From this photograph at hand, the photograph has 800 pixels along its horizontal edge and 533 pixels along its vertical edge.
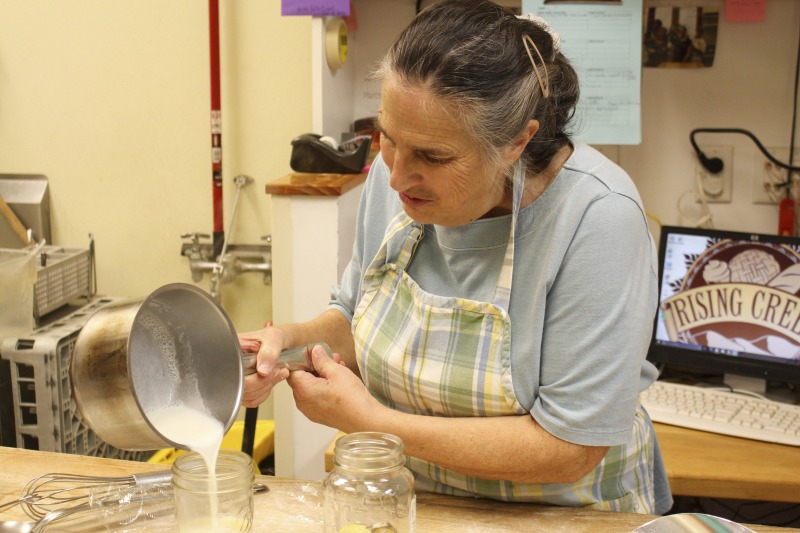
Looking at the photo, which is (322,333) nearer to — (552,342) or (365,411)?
(365,411)

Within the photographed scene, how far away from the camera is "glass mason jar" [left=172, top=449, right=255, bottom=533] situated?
0.90 m

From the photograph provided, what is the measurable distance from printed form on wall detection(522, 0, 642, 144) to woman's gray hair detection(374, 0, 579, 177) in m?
0.85

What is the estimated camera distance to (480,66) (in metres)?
0.97

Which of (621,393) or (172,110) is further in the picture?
(172,110)

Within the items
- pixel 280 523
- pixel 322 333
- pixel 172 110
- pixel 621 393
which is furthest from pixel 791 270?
pixel 172 110

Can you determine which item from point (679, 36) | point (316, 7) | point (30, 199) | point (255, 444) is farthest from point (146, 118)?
point (679, 36)

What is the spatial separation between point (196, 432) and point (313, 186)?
888mm

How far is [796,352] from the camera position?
1.81 meters

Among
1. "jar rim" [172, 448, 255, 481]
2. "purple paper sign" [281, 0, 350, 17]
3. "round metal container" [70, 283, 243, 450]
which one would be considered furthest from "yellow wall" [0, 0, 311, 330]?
"jar rim" [172, 448, 255, 481]

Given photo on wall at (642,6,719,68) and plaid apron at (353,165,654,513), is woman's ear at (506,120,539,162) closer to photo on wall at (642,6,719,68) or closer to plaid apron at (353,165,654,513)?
plaid apron at (353,165,654,513)

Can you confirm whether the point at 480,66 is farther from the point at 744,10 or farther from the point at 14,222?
the point at 14,222

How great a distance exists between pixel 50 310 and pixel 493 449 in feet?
4.47

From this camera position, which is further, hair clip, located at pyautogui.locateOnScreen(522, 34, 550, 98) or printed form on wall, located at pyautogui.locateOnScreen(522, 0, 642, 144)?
printed form on wall, located at pyautogui.locateOnScreen(522, 0, 642, 144)

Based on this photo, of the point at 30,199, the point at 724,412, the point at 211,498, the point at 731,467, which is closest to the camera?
the point at 211,498
